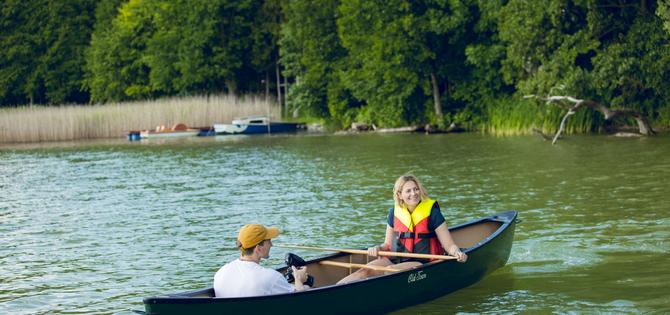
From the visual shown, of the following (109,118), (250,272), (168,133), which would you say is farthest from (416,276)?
(109,118)

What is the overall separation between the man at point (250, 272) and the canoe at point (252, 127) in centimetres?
4290

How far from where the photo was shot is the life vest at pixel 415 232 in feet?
35.6

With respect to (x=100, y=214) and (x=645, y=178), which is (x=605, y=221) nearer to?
(x=645, y=178)

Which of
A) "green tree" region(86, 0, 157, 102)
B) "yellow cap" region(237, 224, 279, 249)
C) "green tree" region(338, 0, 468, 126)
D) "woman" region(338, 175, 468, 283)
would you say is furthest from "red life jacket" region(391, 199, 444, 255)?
"green tree" region(86, 0, 157, 102)

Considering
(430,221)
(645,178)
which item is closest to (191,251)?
(430,221)

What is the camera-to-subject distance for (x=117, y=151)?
4109 cm

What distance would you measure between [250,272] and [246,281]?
0.31ft

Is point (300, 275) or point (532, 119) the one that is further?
point (532, 119)

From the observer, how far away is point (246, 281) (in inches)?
363

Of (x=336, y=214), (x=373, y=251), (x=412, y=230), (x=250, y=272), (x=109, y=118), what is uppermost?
(x=109, y=118)

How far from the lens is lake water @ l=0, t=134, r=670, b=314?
11.7 meters

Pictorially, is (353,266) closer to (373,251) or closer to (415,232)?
(373,251)

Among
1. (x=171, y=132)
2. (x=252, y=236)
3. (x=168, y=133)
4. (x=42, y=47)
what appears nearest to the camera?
(x=252, y=236)

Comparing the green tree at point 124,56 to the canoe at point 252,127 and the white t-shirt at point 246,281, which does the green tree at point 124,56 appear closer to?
the canoe at point 252,127
